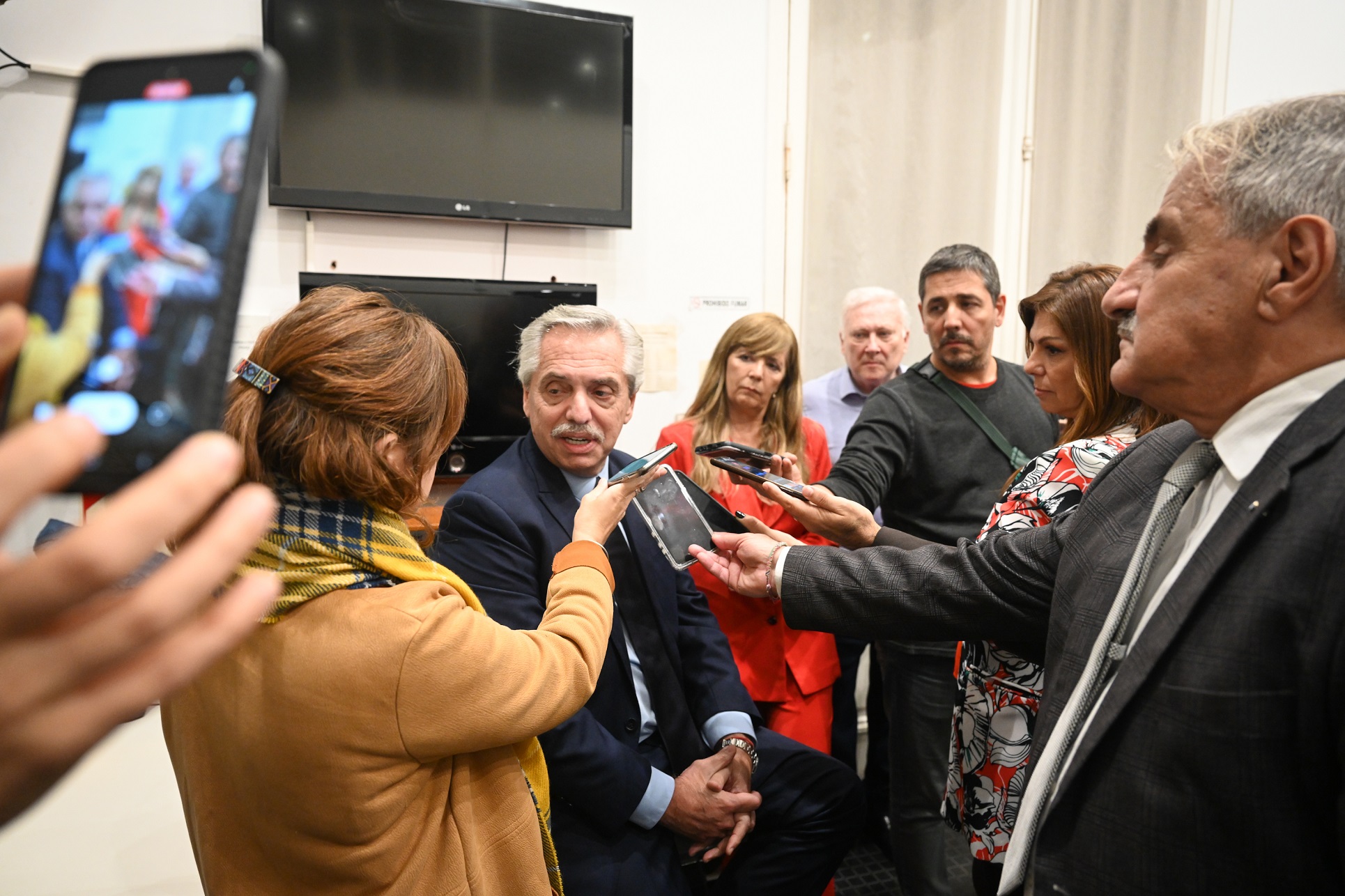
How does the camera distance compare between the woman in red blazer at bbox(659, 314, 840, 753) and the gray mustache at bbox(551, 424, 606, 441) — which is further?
the woman in red blazer at bbox(659, 314, 840, 753)

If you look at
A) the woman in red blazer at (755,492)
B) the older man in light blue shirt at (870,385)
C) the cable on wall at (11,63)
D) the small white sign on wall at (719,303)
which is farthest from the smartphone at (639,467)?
the cable on wall at (11,63)

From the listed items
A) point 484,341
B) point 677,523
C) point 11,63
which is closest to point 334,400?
point 677,523

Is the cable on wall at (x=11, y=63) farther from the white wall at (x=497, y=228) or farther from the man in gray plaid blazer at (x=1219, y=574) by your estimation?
the man in gray plaid blazer at (x=1219, y=574)

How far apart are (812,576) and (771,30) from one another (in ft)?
10.2

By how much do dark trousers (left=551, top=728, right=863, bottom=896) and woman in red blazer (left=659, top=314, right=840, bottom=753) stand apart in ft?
0.94

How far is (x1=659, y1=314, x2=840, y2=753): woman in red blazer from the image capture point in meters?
2.32

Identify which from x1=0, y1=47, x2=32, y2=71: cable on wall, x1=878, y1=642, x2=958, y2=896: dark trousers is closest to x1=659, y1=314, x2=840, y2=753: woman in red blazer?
x1=878, y1=642, x2=958, y2=896: dark trousers

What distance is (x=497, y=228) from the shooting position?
133 inches

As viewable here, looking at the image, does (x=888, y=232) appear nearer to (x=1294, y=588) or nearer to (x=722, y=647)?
(x=722, y=647)

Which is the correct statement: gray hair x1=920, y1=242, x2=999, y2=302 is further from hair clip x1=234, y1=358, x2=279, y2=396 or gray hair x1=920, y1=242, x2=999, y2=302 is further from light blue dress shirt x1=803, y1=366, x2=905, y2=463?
hair clip x1=234, y1=358, x2=279, y2=396

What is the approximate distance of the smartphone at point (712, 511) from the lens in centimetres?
191

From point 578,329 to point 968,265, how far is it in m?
1.46

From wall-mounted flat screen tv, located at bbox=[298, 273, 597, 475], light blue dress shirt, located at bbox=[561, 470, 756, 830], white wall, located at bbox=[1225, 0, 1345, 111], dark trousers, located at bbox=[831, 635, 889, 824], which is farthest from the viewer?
white wall, located at bbox=[1225, 0, 1345, 111]

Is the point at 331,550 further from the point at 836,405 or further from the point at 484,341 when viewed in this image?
the point at 836,405
